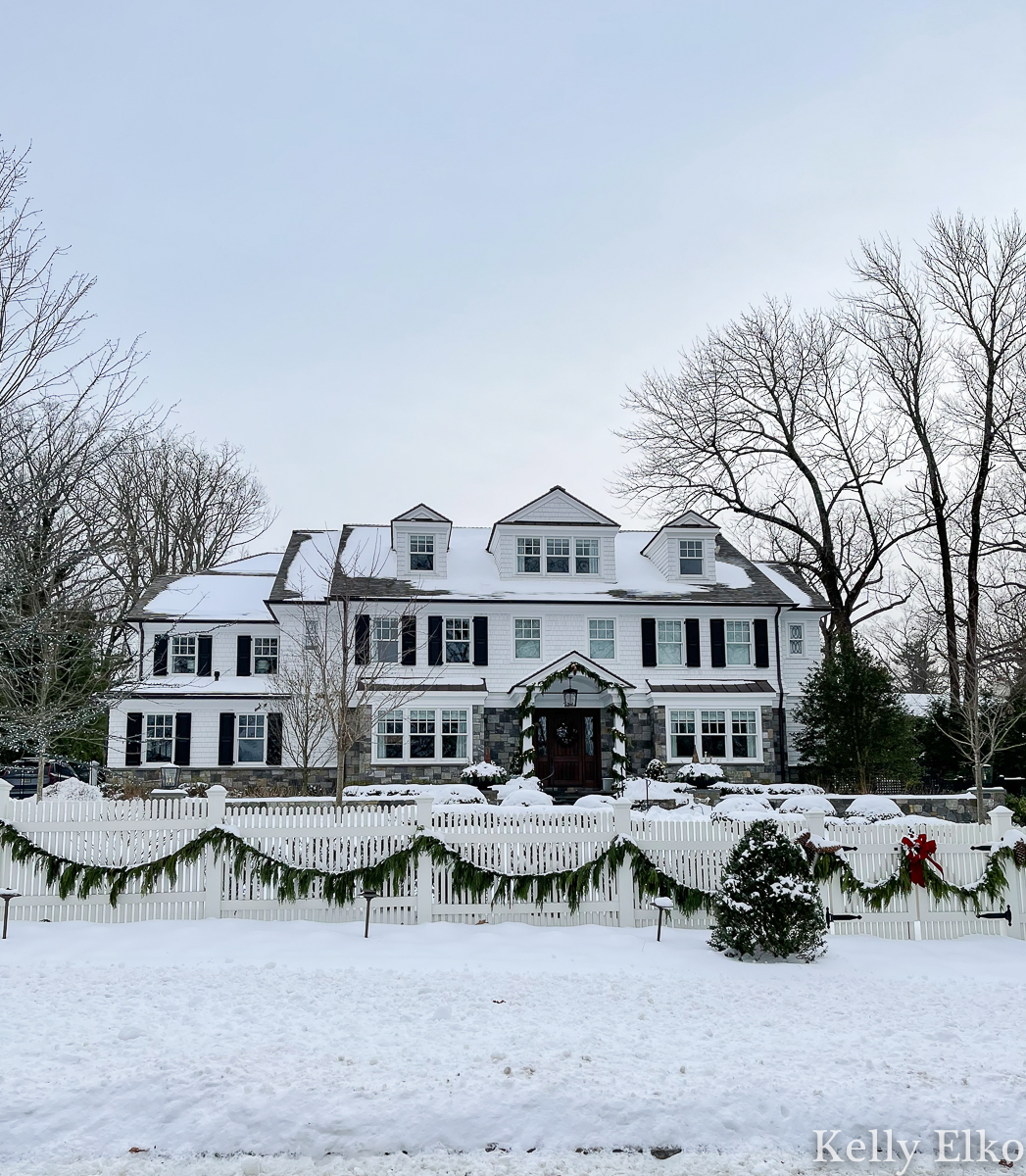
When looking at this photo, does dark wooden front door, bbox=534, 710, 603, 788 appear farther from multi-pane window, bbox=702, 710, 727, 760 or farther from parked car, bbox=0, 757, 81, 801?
parked car, bbox=0, 757, 81, 801

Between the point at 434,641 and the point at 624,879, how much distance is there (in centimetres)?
1794

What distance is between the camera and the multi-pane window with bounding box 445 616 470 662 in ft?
92.2

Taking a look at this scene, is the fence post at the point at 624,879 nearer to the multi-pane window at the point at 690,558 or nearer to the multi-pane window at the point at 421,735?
the multi-pane window at the point at 421,735

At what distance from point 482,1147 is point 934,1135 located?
2.67 meters

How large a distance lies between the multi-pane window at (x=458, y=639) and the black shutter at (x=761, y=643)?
931 centimetres

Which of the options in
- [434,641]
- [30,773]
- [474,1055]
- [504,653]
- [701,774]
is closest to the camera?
[474,1055]

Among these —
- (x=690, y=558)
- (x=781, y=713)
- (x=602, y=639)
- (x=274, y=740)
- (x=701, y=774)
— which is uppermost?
(x=690, y=558)

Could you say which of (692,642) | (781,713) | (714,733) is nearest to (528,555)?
(692,642)

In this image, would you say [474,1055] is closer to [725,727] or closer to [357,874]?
[357,874]

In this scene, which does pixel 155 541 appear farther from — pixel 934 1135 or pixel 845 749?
pixel 934 1135

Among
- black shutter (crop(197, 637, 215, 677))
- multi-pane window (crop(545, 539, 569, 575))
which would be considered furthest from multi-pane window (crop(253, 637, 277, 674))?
multi-pane window (crop(545, 539, 569, 575))

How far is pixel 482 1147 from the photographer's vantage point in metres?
5.18

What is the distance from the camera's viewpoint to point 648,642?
2888 centimetres

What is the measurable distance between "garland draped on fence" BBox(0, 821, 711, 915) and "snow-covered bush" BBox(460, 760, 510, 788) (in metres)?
14.4
